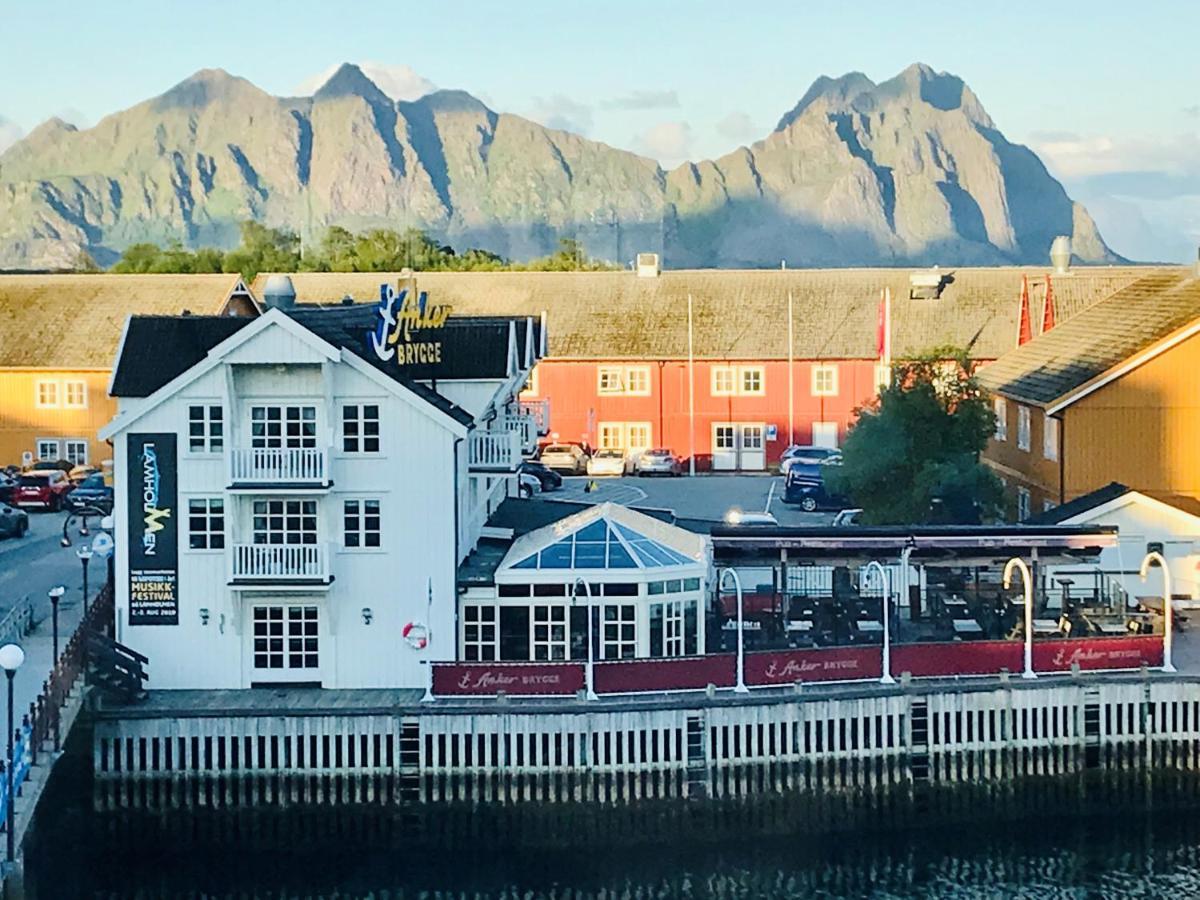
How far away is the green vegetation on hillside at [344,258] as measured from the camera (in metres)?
118

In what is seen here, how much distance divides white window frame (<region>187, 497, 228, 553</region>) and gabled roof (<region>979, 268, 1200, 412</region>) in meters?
23.9

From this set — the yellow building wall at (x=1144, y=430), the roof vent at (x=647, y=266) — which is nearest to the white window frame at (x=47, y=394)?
the roof vent at (x=647, y=266)

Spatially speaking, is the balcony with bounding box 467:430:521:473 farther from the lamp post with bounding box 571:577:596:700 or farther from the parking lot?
the parking lot

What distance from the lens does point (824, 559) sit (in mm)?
43750

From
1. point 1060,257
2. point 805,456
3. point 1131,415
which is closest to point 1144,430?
point 1131,415

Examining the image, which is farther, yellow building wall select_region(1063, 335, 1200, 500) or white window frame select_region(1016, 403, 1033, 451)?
white window frame select_region(1016, 403, 1033, 451)

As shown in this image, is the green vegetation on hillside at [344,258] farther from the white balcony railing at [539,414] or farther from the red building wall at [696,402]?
the white balcony railing at [539,414]

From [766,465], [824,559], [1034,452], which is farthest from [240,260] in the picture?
[824,559]

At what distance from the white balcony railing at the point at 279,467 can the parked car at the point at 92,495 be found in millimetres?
22935

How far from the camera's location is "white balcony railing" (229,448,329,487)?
39.1 metres

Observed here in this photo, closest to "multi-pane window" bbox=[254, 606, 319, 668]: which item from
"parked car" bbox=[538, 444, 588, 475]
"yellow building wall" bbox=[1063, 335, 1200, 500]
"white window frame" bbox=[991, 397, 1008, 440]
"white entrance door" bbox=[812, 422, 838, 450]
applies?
"yellow building wall" bbox=[1063, 335, 1200, 500]

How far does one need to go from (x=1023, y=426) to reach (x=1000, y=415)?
10.8ft

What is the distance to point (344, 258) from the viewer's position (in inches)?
5039

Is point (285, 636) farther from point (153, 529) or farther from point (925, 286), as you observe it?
point (925, 286)
